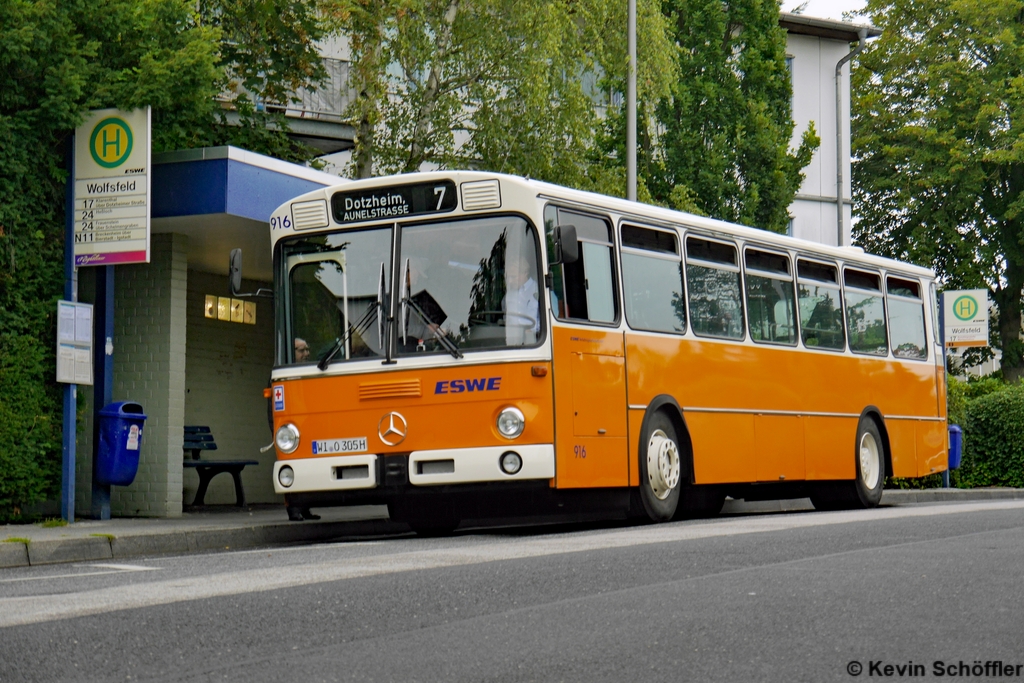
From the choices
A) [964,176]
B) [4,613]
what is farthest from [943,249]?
[4,613]

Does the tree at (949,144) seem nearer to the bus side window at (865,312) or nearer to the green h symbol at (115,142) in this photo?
the bus side window at (865,312)

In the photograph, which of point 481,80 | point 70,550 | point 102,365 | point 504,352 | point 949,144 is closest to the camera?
point 70,550

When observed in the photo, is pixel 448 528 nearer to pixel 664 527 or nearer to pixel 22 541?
pixel 664 527

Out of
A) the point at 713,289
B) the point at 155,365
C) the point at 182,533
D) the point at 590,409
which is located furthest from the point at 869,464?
the point at 182,533

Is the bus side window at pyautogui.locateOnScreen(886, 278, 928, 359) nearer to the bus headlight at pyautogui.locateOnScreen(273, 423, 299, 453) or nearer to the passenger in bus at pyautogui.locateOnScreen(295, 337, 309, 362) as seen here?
the passenger in bus at pyautogui.locateOnScreen(295, 337, 309, 362)

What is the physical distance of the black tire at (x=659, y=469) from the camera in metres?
13.7

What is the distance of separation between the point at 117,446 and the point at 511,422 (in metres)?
4.78

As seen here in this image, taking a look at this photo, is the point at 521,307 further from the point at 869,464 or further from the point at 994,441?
the point at 994,441

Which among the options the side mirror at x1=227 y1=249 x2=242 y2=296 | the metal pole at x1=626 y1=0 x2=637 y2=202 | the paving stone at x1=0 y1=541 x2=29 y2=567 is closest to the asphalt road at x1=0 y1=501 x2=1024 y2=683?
the paving stone at x1=0 y1=541 x2=29 y2=567

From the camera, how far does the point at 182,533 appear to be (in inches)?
511

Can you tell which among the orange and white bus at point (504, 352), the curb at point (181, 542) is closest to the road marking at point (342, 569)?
the orange and white bus at point (504, 352)

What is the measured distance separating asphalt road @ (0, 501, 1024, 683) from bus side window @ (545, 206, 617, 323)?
9.44ft

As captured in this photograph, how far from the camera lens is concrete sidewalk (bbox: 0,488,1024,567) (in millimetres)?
11773

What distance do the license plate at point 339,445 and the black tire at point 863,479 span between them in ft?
23.3
